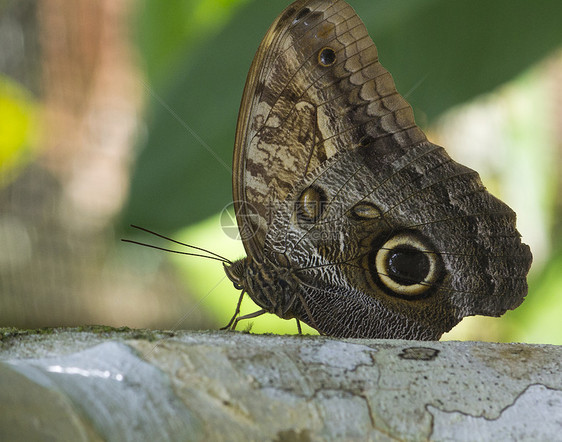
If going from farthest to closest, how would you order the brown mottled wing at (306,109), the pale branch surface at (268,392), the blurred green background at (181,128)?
the blurred green background at (181,128) < the brown mottled wing at (306,109) < the pale branch surface at (268,392)

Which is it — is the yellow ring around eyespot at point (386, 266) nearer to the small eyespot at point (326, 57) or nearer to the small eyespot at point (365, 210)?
the small eyespot at point (365, 210)

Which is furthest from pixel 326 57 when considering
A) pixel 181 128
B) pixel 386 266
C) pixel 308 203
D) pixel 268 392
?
pixel 268 392

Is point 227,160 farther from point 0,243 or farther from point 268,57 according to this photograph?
point 0,243

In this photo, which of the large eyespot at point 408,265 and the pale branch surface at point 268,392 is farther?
the large eyespot at point 408,265

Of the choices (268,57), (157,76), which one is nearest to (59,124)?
(157,76)

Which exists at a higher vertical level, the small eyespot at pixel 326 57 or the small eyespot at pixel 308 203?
the small eyespot at pixel 326 57

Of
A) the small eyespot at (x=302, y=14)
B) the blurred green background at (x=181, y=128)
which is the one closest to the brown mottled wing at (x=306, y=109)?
the small eyespot at (x=302, y=14)

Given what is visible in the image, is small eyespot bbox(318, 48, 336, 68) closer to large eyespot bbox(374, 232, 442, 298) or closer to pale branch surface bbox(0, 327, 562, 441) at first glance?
large eyespot bbox(374, 232, 442, 298)

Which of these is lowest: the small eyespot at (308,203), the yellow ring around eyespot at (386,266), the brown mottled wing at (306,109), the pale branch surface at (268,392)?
the pale branch surface at (268,392)
